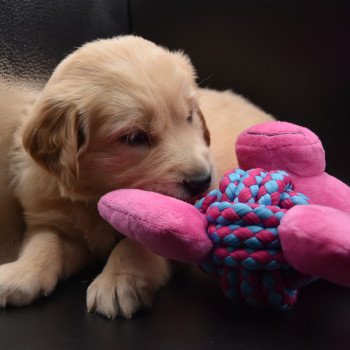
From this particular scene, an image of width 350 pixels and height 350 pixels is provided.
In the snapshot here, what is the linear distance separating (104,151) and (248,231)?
67 cm

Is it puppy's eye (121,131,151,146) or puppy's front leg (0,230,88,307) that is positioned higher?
puppy's eye (121,131,151,146)

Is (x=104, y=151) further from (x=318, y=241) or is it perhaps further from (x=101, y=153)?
(x=318, y=241)

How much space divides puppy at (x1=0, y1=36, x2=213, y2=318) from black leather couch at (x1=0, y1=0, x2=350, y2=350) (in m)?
0.10

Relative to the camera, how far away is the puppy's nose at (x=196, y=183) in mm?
1571

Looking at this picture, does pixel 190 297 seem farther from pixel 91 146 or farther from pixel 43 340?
pixel 91 146

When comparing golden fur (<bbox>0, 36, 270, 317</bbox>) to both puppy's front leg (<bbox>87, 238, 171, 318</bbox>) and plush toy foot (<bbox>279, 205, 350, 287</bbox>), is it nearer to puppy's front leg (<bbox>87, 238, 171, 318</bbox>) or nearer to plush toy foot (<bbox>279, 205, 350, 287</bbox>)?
puppy's front leg (<bbox>87, 238, 171, 318</bbox>)

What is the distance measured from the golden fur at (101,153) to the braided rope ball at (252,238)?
0.29 metres

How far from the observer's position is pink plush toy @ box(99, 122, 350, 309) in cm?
104

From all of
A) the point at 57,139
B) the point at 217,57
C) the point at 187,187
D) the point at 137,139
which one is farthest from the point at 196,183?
the point at 217,57

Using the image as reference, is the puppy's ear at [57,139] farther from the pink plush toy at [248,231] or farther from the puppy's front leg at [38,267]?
the pink plush toy at [248,231]

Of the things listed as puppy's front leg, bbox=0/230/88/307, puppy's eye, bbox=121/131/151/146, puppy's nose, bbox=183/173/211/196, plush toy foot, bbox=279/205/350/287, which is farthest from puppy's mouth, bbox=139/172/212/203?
plush toy foot, bbox=279/205/350/287

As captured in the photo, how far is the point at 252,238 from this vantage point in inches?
45.3

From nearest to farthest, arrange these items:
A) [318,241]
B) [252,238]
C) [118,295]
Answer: [318,241], [252,238], [118,295]

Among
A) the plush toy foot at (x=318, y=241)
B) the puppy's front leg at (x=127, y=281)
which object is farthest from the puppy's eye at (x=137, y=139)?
the plush toy foot at (x=318, y=241)
